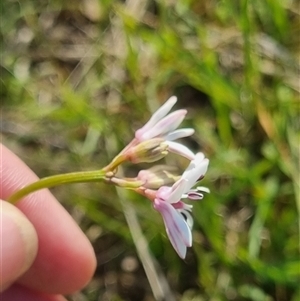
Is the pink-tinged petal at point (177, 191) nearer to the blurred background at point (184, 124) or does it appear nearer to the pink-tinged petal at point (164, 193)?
the pink-tinged petal at point (164, 193)

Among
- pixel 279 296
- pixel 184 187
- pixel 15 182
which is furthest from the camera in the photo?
pixel 279 296

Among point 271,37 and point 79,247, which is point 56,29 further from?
point 79,247

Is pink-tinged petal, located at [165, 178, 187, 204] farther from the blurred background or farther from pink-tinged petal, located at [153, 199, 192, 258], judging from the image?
the blurred background

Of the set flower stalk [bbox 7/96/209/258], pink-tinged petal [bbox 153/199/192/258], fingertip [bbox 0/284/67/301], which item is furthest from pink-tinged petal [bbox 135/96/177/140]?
fingertip [bbox 0/284/67/301]

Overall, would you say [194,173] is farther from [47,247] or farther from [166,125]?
[47,247]

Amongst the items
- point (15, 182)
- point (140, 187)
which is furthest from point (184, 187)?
point (15, 182)

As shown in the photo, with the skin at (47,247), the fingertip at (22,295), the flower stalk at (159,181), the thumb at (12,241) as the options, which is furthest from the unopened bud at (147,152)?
the fingertip at (22,295)

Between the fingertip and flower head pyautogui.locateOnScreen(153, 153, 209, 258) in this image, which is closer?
flower head pyautogui.locateOnScreen(153, 153, 209, 258)
